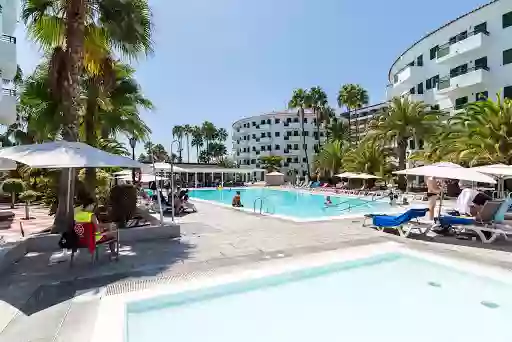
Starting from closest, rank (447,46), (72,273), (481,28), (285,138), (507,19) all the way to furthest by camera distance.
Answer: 1. (72,273)
2. (507,19)
3. (481,28)
4. (447,46)
5. (285,138)

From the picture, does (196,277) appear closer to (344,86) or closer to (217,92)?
(217,92)

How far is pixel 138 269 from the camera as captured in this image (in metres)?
6.75

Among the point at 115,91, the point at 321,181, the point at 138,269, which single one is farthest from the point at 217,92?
the point at 138,269

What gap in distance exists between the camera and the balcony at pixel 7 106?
44.6 feet

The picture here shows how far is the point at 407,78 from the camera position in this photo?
37438 millimetres

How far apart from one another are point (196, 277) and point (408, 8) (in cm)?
2193

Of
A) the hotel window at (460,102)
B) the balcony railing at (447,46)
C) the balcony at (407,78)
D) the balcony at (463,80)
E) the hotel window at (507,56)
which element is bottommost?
the hotel window at (460,102)

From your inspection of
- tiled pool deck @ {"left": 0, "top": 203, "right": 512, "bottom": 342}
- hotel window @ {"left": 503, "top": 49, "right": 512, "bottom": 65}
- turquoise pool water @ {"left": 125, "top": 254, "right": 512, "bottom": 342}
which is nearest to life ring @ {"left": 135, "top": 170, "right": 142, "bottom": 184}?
tiled pool deck @ {"left": 0, "top": 203, "right": 512, "bottom": 342}

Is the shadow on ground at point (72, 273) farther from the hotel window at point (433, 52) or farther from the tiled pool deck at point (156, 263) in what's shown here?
the hotel window at point (433, 52)

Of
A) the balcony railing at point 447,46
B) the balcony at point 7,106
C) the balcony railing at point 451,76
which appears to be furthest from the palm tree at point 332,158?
the balcony at point 7,106

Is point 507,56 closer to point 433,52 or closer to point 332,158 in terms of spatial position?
point 433,52

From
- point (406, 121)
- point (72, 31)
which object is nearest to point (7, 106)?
point (72, 31)

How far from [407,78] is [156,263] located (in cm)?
3779

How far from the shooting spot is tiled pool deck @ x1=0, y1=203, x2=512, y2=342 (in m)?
4.55
